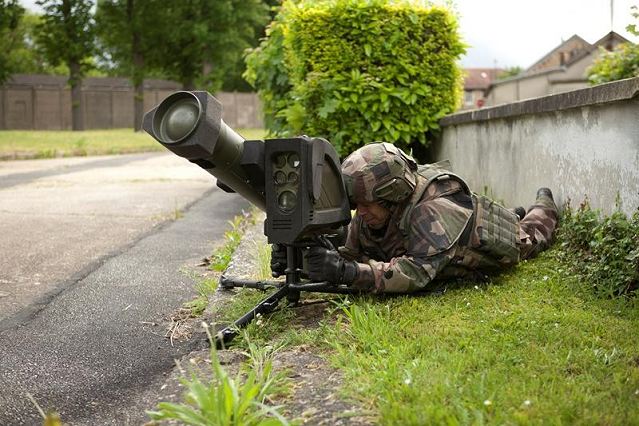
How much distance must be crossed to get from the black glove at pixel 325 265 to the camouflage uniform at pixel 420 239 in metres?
0.13

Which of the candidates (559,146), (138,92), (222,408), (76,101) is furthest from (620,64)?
(76,101)

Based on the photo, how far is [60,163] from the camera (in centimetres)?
1620

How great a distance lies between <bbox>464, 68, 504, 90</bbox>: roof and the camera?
79.5m

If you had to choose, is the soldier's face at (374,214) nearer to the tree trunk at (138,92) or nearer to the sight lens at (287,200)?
the sight lens at (287,200)

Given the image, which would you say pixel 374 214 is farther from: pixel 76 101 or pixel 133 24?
pixel 76 101

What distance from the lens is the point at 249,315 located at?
3.71m

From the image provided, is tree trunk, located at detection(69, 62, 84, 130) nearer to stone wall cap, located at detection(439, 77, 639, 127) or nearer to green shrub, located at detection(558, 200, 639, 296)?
stone wall cap, located at detection(439, 77, 639, 127)

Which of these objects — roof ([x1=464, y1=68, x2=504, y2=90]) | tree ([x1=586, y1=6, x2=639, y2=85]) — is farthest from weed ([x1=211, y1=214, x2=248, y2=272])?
roof ([x1=464, y1=68, x2=504, y2=90])

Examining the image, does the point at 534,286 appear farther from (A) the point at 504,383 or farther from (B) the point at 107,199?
(B) the point at 107,199

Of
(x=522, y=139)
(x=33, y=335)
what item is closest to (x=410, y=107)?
(x=522, y=139)

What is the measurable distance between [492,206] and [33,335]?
2489 mm

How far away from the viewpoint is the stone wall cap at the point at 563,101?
413cm

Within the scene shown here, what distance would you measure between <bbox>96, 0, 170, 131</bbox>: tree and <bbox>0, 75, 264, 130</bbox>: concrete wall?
16.2 ft

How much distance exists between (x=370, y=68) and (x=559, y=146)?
96.7 inches
